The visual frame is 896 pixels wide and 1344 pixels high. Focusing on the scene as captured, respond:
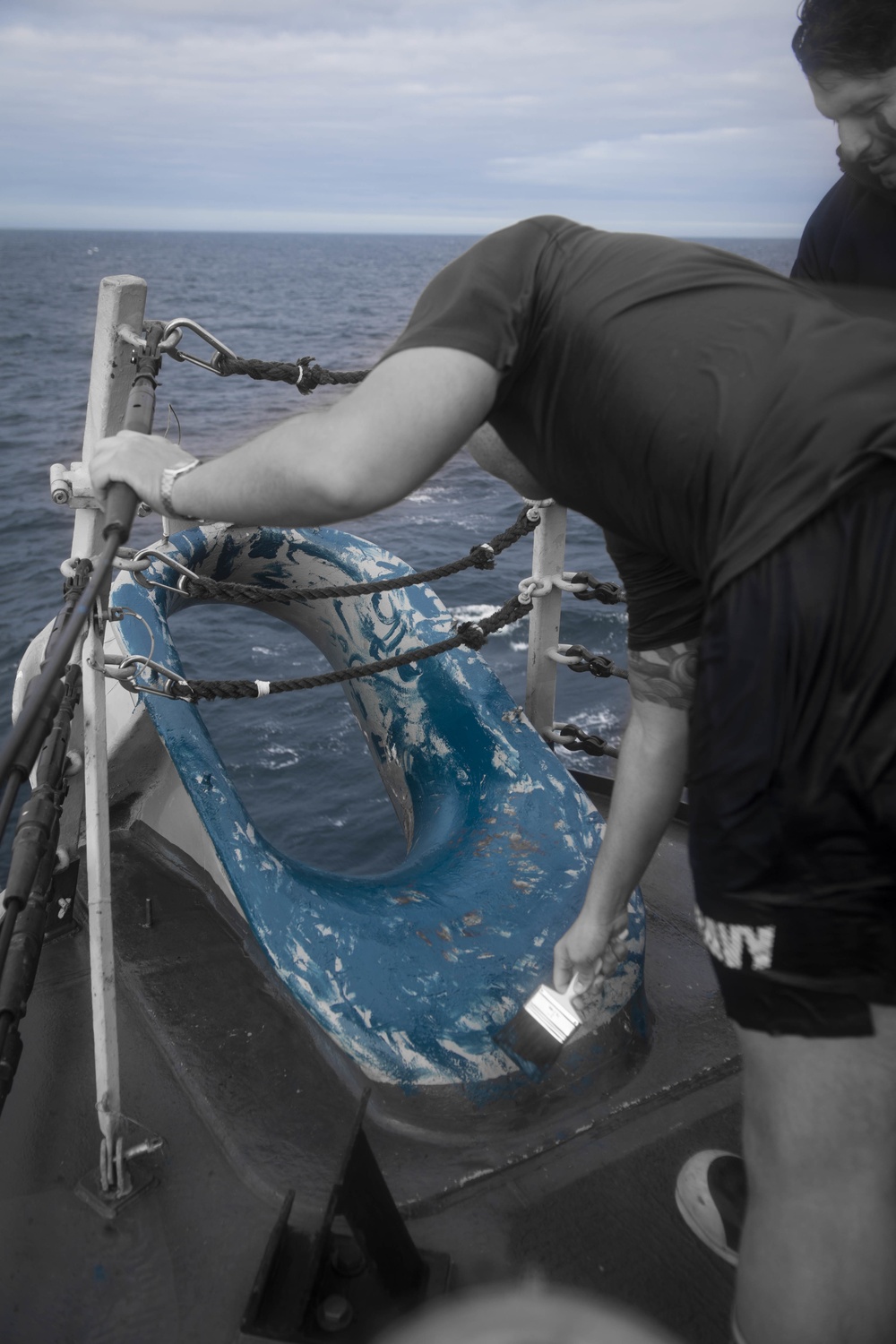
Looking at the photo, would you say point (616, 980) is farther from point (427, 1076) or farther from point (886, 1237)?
point (886, 1237)

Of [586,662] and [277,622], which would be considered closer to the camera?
[586,662]

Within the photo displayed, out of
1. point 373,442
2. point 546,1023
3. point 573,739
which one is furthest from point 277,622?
point 373,442

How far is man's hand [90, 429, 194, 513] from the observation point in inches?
56.8

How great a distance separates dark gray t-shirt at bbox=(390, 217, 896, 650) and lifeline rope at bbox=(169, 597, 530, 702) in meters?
0.96

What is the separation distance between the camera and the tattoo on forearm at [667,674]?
1715 millimetres

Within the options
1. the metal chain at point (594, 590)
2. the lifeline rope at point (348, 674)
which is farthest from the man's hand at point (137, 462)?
the metal chain at point (594, 590)

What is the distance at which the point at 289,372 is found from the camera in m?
2.45

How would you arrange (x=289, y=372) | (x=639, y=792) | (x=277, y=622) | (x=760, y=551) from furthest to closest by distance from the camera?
1. (x=277, y=622)
2. (x=289, y=372)
3. (x=639, y=792)
4. (x=760, y=551)

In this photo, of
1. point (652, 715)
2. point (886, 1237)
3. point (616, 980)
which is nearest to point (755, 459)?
point (652, 715)

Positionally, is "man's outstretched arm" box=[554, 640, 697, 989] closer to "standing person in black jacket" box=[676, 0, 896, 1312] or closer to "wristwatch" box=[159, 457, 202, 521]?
"standing person in black jacket" box=[676, 0, 896, 1312]

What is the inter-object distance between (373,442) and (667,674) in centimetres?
73

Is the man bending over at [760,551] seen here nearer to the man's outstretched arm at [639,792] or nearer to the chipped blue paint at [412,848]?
the man's outstretched arm at [639,792]

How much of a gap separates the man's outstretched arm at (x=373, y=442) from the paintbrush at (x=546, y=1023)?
1044 mm

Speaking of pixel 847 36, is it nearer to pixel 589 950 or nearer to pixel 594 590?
pixel 589 950
